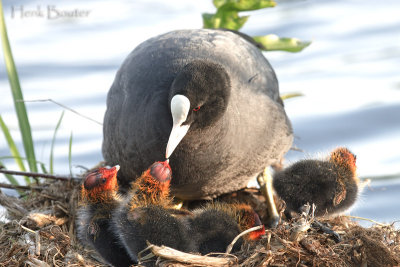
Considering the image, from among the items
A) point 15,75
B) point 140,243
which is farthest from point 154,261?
point 15,75

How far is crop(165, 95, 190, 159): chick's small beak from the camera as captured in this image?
3240mm

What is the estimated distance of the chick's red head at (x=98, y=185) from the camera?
3.21 metres

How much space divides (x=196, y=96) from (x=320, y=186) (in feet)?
2.79

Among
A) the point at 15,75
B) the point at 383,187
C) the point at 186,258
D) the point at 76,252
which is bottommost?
the point at 383,187

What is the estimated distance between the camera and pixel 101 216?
320cm

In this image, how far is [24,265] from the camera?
3.09 metres

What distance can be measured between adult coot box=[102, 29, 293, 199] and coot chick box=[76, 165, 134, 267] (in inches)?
14.1

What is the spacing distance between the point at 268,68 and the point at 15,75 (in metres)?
1.89

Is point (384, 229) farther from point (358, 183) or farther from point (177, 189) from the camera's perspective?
point (177, 189)


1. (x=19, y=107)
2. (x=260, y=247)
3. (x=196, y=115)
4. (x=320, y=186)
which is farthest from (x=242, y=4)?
(x=260, y=247)

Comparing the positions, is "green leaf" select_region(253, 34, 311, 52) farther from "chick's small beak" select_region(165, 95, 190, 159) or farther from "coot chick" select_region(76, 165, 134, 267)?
"coot chick" select_region(76, 165, 134, 267)

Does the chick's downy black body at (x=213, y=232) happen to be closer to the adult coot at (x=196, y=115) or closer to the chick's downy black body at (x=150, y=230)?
the chick's downy black body at (x=150, y=230)

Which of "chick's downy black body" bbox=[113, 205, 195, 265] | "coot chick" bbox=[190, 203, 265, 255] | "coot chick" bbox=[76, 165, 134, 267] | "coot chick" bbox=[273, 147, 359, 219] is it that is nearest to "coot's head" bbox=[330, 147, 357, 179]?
"coot chick" bbox=[273, 147, 359, 219]

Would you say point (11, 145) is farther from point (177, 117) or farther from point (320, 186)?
point (320, 186)
